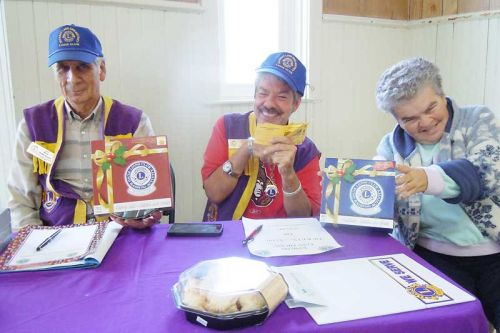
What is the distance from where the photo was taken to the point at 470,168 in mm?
1242

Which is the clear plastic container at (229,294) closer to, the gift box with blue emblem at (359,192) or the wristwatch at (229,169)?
the gift box with blue emblem at (359,192)

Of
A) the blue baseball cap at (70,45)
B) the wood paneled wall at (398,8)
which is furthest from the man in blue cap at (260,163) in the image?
the wood paneled wall at (398,8)

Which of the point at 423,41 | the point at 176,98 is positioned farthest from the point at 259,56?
the point at 423,41

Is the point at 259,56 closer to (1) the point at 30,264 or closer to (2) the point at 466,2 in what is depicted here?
(2) the point at 466,2

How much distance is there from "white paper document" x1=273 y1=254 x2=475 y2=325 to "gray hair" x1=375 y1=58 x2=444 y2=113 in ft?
1.95

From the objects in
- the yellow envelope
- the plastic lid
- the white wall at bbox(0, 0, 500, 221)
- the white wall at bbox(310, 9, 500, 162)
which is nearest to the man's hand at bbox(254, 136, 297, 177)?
the yellow envelope

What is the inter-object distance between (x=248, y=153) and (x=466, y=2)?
2.06 meters

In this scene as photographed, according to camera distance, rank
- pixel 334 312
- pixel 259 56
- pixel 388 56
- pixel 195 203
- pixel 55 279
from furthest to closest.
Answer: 1. pixel 388 56
2. pixel 259 56
3. pixel 195 203
4. pixel 55 279
5. pixel 334 312

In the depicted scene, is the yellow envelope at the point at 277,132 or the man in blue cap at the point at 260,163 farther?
the man in blue cap at the point at 260,163

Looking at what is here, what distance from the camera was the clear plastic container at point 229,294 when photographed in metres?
0.71

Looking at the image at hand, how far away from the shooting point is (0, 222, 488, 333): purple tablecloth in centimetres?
73

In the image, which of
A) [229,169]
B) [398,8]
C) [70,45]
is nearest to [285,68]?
[229,169]

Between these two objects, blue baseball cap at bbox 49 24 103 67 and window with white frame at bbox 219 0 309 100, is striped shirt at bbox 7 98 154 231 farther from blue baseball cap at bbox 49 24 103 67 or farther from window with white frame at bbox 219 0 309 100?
window with white frame at bbox 219 0 309 100

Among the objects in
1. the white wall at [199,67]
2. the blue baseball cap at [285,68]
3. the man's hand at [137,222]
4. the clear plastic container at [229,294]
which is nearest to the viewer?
the clear plastic container at [229,294]
